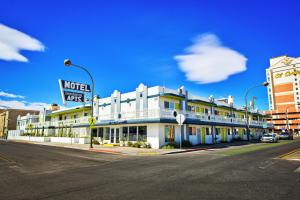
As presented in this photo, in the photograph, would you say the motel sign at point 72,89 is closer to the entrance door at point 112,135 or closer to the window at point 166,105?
the entrance door at point 112,135

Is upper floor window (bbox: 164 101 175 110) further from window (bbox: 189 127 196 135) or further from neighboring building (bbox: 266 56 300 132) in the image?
neighboring building (bbox: 266 56 300 132)

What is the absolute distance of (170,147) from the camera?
934 inches

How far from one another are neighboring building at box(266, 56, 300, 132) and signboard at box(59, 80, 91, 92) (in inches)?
Answer: 4163

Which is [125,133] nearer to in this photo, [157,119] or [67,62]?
[157,119]

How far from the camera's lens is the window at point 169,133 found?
84.0ft

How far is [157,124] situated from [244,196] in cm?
1883

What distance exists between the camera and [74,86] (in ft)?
98.6

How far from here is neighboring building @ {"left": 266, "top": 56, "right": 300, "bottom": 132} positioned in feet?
380

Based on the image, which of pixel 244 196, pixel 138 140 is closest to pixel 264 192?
pixel 244 196

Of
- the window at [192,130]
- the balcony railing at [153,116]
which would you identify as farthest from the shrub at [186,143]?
the balcony railing at [153,116]

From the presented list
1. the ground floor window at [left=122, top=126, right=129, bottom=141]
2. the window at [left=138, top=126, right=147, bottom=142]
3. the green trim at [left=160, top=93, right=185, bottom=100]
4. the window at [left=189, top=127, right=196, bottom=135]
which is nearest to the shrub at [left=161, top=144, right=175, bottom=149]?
the window at [left=138, top=126, right=147, bottom=142]

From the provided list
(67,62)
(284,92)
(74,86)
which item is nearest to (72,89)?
(74,86)

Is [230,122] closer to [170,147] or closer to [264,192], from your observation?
[170,147]

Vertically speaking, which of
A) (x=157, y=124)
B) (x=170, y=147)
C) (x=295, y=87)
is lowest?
(x=170, y=147)
